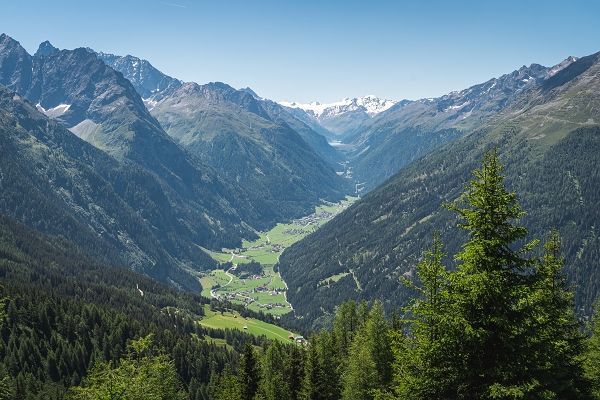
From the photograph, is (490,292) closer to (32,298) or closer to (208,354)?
(208,354)

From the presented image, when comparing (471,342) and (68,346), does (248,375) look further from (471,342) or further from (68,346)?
(68,346)

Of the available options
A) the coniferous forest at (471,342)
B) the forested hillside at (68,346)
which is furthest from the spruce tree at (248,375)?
the forested hillside at (68,346)

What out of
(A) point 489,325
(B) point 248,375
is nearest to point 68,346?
(B) point 248,375

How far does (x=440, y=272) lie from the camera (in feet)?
77.3

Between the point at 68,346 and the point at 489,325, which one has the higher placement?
the point at 489,325

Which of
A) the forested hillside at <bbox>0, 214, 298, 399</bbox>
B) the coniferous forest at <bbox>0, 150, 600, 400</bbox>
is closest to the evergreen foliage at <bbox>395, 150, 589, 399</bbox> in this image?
the coniferous forest at <bbox>0, 150, 600, 400</bbox>

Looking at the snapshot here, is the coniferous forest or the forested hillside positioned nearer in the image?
the coniferous forest

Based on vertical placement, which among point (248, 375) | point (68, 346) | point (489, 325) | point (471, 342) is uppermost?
point (489, 325)

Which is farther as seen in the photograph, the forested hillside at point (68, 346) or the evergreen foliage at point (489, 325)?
the forested hillside at point (68, 346)

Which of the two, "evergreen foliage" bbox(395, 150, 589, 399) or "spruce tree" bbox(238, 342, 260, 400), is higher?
"evergreen foliage" bbox(395, 150, 589, 399)

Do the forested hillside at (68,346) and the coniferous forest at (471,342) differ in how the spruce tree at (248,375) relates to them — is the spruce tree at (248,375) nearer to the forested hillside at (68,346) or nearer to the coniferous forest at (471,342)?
the coniferous forest at (471,342)

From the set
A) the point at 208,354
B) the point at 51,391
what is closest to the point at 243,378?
the point at 51,391

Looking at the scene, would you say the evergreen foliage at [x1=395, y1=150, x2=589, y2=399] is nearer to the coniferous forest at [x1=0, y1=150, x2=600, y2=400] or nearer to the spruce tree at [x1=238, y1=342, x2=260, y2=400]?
the coniferous forest at [x1=0, y1=150, x2=600, y2=400]

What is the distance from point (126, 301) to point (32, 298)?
2448 inches
